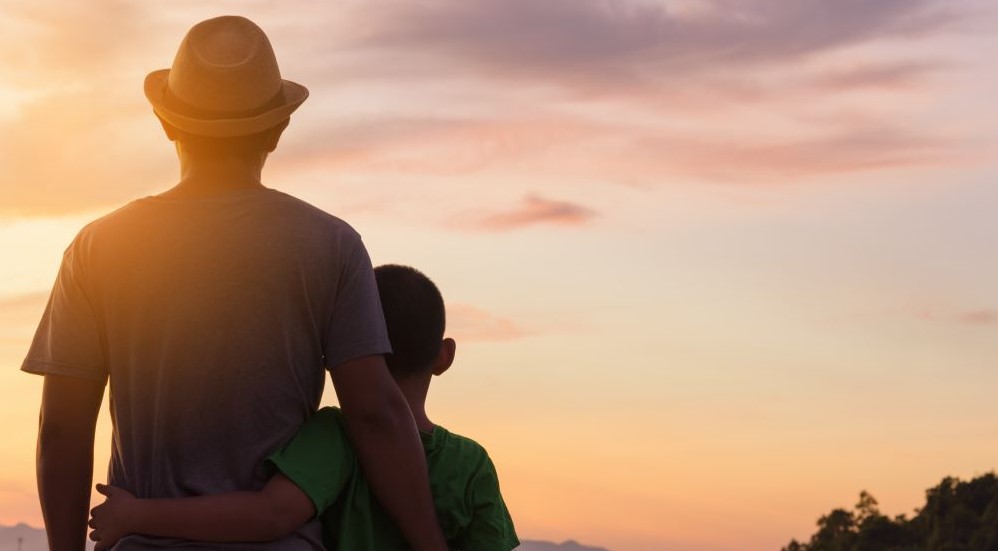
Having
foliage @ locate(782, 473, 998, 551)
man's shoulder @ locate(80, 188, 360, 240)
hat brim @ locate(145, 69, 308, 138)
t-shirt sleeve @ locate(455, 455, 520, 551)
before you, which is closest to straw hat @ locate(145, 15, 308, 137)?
hat brim @ locate(145, 69, 308, 138)

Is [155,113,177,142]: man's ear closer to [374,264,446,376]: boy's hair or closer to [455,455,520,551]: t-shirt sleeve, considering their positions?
[374,264,446,376]: boy's hair

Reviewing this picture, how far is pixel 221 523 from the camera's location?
186 inches

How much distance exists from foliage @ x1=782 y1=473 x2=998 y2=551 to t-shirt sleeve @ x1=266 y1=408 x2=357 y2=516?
5695 centimetres

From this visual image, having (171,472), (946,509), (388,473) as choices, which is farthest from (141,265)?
(946,509)

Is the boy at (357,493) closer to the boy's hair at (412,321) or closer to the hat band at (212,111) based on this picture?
the boy's hair at (412,321)

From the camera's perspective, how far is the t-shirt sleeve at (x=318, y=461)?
4785 mm

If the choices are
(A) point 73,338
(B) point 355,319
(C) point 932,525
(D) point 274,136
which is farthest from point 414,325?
(C) point 932,525

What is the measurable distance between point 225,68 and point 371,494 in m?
1.58

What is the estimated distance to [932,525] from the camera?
6225 cm

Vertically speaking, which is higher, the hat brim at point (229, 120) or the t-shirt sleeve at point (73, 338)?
the hat brim at point (229, 120)

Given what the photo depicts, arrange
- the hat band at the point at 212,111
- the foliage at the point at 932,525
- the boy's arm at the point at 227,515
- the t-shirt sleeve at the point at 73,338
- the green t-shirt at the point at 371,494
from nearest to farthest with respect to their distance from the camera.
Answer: the boy's arm at the point at 227,515 → the green t-shirt at the point at 371,494 → the t-shirt sleeve at the point at 73,338 → the hat band at the point at 212,111 → the foliage at the point at 932,525

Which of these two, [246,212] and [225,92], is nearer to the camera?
[246,212]

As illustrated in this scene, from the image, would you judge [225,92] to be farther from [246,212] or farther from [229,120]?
[246,212]

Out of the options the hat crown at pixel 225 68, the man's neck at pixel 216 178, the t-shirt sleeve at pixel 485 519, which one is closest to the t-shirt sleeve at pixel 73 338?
the man's neck at pixel 216 178
